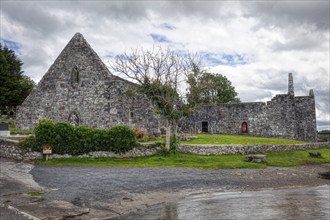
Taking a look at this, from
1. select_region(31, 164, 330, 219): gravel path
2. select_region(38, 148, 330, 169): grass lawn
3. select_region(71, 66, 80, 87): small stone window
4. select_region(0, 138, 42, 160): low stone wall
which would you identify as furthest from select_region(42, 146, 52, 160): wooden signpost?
select_region(71, 66, 80, 87): small stone window

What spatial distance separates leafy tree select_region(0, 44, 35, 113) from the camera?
52.0 metres

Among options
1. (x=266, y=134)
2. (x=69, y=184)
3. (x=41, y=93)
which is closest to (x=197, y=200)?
(x=69, y=184)

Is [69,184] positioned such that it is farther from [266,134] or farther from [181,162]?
[266,134]

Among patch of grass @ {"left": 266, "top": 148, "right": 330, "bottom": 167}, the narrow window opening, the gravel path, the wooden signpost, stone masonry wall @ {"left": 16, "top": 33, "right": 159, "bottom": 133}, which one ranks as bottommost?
the gravel path

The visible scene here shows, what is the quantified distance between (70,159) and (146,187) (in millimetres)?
9973

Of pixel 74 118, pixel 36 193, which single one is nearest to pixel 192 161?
pixel 36 193

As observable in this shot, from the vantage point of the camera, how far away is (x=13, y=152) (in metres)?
26.0

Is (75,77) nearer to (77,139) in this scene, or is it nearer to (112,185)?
(77,139)

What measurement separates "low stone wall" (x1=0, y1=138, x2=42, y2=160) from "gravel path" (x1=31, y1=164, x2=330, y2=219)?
3.13 m

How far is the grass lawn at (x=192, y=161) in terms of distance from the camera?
24.8m

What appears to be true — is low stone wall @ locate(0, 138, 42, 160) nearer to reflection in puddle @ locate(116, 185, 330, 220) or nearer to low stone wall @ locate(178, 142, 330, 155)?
low stone wall @ locate(178, 142, 330, 155)

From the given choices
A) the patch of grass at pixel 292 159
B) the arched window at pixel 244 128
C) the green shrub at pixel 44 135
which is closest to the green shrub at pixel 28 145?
the green shrub at pixel 44 135

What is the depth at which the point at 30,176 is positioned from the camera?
19.6 m

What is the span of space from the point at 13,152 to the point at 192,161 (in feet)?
42.9
